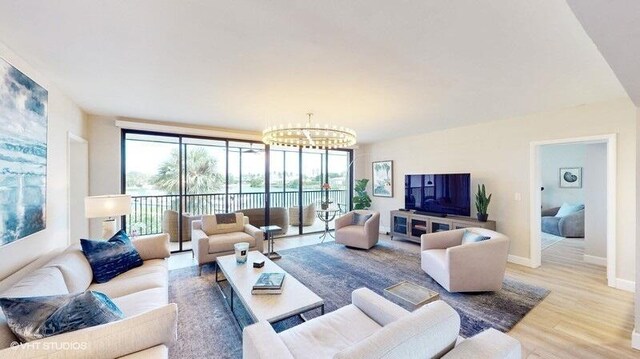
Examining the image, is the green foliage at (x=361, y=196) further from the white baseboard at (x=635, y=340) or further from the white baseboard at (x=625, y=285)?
the white baseboard at (x=635, y=340)

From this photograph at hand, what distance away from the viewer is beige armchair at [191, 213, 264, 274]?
12.1 ft

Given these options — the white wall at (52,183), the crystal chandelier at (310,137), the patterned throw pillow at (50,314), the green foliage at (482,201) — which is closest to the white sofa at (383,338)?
the patterned throw pillow at (50,314)

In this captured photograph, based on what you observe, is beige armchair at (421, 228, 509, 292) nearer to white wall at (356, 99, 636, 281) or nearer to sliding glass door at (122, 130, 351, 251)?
white wall at (356, 99, 636, 281)

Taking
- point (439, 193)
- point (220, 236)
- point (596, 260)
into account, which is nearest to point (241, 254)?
point (220, 236)

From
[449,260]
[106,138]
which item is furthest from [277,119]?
[449,260]

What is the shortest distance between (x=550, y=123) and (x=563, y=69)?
1833 millimetres

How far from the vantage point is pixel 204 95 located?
3.05 meters

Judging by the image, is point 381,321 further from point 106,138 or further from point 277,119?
point 106,138

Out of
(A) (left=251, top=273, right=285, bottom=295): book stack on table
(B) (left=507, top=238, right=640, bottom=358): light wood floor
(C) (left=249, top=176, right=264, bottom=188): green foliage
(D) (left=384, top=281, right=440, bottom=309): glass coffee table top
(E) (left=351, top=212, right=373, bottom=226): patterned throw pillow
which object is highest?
(C) (left=249, top=176, right=264, bottom=188): green foliage

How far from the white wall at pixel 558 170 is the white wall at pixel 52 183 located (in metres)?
9.12

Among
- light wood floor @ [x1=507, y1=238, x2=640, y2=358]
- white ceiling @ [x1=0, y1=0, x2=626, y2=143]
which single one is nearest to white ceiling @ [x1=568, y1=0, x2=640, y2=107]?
white ceiling @ [x1=0, y1=0, x2=626, y2=143]

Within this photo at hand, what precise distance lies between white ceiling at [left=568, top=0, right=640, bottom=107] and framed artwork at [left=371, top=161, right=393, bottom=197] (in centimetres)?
480

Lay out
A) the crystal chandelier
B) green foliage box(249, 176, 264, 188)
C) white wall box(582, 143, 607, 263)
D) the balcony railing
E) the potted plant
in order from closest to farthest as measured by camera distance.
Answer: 1. the crystal chandelier
2. white wall box(582, 143, 607, 263)
3. the potted plant
4. the balcony railing
5. green foliage box(249, 176, 264, 188)

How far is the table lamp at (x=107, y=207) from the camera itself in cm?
291
